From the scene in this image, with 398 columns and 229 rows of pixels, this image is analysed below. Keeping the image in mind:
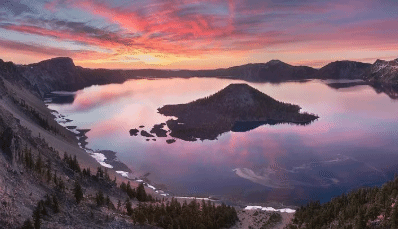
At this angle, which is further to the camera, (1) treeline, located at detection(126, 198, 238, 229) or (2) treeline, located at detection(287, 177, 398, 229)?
(1) treeline, located at detection(126, 198, 238, 229)

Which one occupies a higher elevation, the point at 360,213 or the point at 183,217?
the point at 360,213

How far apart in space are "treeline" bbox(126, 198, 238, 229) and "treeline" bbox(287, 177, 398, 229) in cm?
1414

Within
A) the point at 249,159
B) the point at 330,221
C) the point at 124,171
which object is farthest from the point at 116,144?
Result: the point at 330,221

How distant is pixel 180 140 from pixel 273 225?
104690 millimetres

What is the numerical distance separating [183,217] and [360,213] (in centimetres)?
3132

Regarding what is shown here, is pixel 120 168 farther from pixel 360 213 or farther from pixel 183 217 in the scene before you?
pixel 360 213

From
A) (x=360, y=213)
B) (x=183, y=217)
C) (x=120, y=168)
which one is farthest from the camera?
(x=120, y=168)

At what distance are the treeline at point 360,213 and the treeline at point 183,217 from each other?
557 inches

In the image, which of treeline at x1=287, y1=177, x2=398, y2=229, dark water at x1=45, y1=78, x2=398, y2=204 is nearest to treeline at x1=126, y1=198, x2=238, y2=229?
treeline at x1=287, y1=177, x2=398, y2=229

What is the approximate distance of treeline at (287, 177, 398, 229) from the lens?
48.9 metres

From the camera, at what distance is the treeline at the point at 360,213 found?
1927 inches

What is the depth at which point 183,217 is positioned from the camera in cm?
6272

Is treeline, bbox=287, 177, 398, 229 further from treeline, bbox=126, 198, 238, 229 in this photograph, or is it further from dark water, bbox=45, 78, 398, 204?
dark water, bbox=45, 78, 398, 204

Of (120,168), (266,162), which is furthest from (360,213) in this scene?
(120,168)
